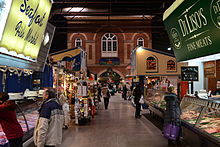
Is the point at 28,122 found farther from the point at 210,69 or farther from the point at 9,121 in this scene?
the point at 210,69

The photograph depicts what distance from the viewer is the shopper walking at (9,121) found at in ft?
11.5

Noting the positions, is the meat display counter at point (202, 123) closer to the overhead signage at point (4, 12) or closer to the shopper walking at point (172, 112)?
the shopper walking at point (172, 112)

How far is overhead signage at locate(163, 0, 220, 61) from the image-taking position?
153 inches

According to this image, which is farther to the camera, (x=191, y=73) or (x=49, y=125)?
(x=191, y=73)

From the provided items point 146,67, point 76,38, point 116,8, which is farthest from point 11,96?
point 76,38

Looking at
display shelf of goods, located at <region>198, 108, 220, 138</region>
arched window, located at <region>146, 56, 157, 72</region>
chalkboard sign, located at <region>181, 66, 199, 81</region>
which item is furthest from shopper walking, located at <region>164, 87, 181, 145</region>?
arched window, located at <region>146, 56, 157, 72</region>

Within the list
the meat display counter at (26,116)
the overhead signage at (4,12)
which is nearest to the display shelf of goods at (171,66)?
the meat display counter at (26,116)

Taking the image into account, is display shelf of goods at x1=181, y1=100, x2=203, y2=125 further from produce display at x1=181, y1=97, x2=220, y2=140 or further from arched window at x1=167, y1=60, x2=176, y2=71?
arched window at x1=167, y1=60, x2=176, y2=71

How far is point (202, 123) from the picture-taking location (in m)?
5.16

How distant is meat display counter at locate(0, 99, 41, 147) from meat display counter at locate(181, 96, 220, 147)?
3.80 m

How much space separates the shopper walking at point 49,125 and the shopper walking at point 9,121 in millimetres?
309

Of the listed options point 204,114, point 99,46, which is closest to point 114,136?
point 204,114

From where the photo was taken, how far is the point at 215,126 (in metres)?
4.73

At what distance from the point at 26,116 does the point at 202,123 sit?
445cm
